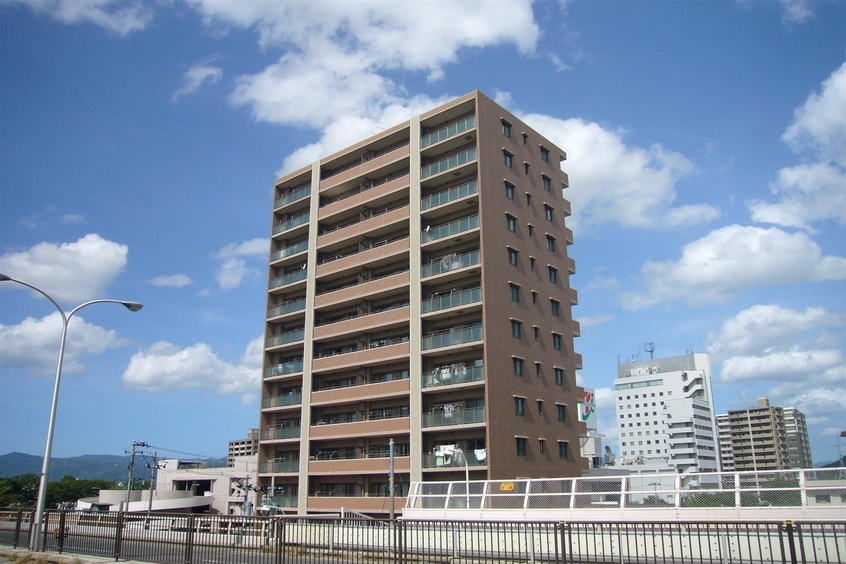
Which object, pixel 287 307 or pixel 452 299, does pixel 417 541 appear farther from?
pixel 287 307

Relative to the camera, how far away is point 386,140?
178 feet

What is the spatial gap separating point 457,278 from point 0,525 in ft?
97.6

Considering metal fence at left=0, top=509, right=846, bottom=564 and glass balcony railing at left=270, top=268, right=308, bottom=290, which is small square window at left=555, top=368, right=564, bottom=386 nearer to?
glass balcony railing at left=270, top=268, right=308, bottom=290

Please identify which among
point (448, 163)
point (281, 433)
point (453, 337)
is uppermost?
point (448, 163)

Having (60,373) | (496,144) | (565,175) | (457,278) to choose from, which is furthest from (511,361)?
(60,373)

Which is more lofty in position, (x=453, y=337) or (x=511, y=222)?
(x=511, y=222)

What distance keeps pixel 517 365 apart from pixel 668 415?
119270mm

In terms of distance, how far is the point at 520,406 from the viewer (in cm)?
4441

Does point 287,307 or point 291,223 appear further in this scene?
point 291,223

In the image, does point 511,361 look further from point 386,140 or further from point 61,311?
point 61,311

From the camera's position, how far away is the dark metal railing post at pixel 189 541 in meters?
17.6

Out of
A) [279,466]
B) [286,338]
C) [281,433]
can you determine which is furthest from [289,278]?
[279,466]

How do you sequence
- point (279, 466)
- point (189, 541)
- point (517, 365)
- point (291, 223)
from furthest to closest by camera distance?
point (291, 223)
point (279, 466)
point (517, 365)
point (189, 541)

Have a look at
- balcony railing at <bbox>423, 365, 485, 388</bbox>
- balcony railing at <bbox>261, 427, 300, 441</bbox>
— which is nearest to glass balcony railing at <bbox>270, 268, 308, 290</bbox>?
balcony railing at <bbox>261, 427, 300, 441</bbox>
